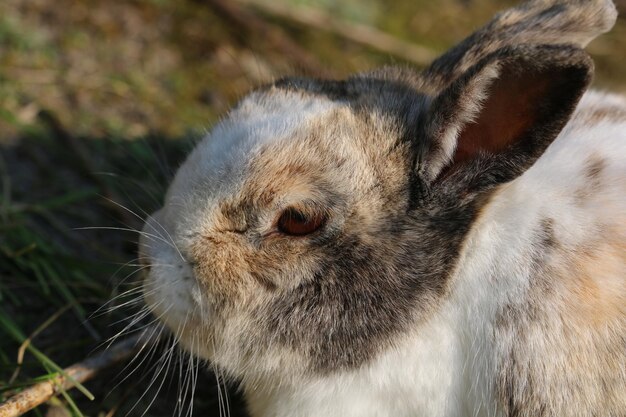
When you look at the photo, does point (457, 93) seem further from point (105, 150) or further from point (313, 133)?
point (105, 150)

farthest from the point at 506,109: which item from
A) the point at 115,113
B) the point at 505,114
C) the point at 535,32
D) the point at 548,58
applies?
the point at 115,113

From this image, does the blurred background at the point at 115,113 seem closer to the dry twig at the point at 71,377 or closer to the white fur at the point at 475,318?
the dry twig at the point at 71,377

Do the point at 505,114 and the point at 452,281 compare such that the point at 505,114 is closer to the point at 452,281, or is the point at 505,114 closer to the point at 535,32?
the point at 452,281

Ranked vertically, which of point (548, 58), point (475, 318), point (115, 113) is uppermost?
point (548, 58)

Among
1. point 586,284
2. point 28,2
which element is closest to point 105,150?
point 28,2

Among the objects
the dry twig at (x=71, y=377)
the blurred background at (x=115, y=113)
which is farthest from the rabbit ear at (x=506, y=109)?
the dry twig at (x=71, y=377)

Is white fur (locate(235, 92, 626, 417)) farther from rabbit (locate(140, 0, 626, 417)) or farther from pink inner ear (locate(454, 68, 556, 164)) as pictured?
pink inner ear (locate(454, 68, 556, 164))
